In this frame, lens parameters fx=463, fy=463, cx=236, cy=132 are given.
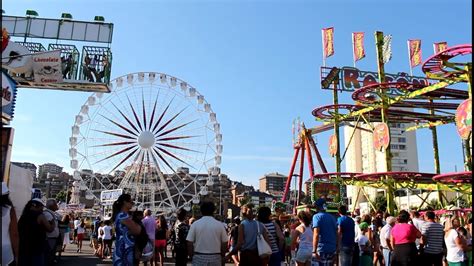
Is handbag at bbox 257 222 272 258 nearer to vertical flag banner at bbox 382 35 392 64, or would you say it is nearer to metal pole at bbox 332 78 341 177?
metal pole at bbox 332 78 341 177

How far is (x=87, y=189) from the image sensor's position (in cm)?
3116

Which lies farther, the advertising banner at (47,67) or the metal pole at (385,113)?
the metal pole at (385,113)

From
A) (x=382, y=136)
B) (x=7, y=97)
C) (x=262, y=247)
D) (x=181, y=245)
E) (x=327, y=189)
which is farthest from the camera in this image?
(x=327, y=189)

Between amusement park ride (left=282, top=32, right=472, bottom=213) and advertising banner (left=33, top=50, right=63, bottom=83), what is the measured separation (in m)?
→ 11.9

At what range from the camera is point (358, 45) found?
37.9m

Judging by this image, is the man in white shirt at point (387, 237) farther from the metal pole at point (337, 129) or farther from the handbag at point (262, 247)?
the metal pole at point (337, 129)

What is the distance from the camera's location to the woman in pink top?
820 cm

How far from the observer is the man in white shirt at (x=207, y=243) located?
6484 mm

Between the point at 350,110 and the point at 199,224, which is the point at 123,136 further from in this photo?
the point at 199,224

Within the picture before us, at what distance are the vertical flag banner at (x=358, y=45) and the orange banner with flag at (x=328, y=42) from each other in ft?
5.92

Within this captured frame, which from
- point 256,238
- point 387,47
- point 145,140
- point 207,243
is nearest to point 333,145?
point 387,47

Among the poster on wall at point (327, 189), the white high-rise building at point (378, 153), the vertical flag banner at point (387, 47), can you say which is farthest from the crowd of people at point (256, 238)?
the white high-rise building at point (378, 153)

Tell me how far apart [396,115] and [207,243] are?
28.2 meters

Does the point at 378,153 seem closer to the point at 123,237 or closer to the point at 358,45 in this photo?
the point at 358,45
